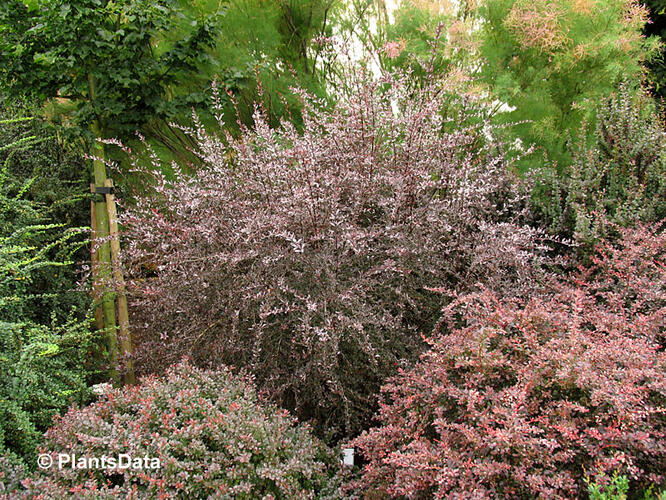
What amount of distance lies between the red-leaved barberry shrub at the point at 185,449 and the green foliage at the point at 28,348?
1.16 ft

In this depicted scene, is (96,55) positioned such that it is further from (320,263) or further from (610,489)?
(610,489)

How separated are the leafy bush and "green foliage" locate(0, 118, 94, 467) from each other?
119 inches

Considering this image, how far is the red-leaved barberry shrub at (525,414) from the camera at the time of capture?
4.71ft

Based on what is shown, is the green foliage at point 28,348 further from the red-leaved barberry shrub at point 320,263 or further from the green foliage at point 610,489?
the green foliage at point 610,489

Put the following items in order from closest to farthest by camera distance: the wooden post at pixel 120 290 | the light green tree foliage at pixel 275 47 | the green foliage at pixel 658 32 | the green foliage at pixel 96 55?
the green foliage at pixel 96 55 → the wooden post at pixel 120 290 → the light green tree foliage at pixel 275 47 → the green foliage at pixel 658 32

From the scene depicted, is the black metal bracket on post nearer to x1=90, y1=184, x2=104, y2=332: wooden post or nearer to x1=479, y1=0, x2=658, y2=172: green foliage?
→ x1=90, y1=184, x2=104, y2=332: wooden post

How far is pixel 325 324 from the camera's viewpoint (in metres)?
2.23

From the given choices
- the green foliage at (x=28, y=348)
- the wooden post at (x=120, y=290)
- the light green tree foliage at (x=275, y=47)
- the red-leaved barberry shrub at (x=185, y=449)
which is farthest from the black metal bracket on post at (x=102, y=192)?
the light green tree foliage at (x=275, y=47)

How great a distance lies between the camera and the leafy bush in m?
2.87

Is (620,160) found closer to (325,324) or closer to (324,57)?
(325,324)

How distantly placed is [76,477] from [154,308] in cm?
125

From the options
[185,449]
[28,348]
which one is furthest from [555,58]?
[28,348]

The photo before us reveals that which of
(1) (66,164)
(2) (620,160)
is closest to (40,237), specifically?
(1) (66,164)

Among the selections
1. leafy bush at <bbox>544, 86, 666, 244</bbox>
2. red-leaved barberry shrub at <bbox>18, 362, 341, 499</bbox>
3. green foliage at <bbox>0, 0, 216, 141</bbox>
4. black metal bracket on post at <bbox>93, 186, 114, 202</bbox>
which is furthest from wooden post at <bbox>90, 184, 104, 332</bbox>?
leafy bush at <bbox>544, 86, 666, 244</bbox>
